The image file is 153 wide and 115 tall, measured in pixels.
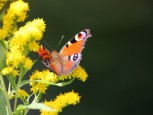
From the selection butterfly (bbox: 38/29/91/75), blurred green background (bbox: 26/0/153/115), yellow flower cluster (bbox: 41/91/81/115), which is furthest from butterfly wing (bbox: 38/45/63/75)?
blurred green background (bbox: 26/0/153/115)

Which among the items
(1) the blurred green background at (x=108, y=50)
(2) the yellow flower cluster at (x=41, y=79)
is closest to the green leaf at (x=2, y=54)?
(2) the yellow flower cluster at (x=41, y=79)

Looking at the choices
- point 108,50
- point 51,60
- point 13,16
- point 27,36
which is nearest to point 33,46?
point 27,36

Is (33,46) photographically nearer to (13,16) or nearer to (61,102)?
(13,16)

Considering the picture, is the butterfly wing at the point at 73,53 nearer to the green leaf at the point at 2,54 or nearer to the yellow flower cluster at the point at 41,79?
the yellow flower cluster at the point at 41,79

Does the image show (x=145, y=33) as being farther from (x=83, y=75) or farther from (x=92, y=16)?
(x=83, y=75)

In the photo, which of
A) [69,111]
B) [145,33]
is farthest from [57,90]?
[145,33]
